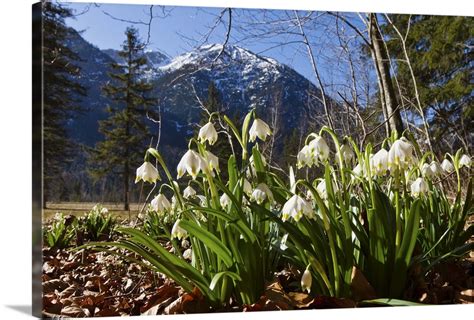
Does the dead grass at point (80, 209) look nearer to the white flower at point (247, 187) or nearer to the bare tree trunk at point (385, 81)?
the white flower at point (247, 187)

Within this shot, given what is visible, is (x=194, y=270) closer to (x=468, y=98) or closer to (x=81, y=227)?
(x=81, y=227)

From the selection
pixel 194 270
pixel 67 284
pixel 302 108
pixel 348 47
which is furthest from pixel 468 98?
pixel 67 284

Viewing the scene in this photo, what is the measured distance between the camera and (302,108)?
2.95 meters

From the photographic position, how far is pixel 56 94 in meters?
2.43

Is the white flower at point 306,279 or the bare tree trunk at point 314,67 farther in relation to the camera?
the bare tree trunk at point 314,67

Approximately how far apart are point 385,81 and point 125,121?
1309mm

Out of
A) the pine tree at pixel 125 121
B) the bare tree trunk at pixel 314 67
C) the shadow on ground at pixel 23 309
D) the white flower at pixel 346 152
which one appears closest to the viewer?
the white flower at pixel 346 152

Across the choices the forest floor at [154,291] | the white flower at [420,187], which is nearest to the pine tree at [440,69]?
the forest floor at [154,291]

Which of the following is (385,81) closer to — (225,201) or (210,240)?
(225,201)

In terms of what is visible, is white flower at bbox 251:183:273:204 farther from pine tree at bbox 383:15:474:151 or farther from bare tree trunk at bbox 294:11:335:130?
pine tree at bbox 383:15:474:151

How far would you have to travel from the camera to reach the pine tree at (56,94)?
238 cm

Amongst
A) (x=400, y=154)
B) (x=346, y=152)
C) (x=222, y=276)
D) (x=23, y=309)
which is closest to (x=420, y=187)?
(x=346, y=152)

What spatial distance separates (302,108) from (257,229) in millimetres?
1097

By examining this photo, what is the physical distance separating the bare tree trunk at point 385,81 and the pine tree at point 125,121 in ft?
3.76
